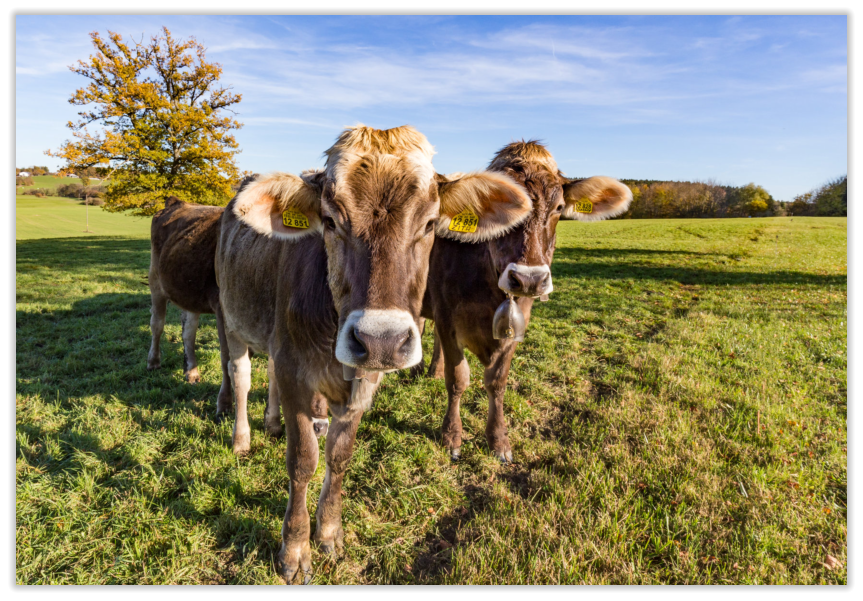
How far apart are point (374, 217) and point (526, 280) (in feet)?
5.44

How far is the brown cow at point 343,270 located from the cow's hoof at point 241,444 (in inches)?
43.9

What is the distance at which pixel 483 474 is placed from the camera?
3.75m

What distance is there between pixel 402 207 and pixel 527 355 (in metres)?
4.99

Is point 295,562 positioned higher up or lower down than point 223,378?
lower down

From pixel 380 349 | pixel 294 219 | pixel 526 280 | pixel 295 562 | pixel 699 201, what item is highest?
pixel 699 201

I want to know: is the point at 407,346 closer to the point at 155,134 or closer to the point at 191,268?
the point at 191,268

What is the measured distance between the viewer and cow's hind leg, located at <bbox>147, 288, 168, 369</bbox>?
5.84 metres

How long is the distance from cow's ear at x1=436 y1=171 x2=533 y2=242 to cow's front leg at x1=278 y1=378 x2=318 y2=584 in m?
1.53

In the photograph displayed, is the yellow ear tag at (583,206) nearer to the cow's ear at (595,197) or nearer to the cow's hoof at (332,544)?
the cow's ear at (595,197)

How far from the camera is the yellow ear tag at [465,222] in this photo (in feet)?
9.64

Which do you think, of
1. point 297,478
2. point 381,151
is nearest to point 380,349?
point 381,151

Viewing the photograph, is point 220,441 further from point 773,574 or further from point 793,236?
point 793,236

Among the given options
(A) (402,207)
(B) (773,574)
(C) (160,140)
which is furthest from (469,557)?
(C) (160,140)

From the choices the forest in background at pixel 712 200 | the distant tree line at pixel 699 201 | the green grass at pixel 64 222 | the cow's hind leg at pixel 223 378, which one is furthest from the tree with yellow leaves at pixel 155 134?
the distant tree line at pixel 699 201
